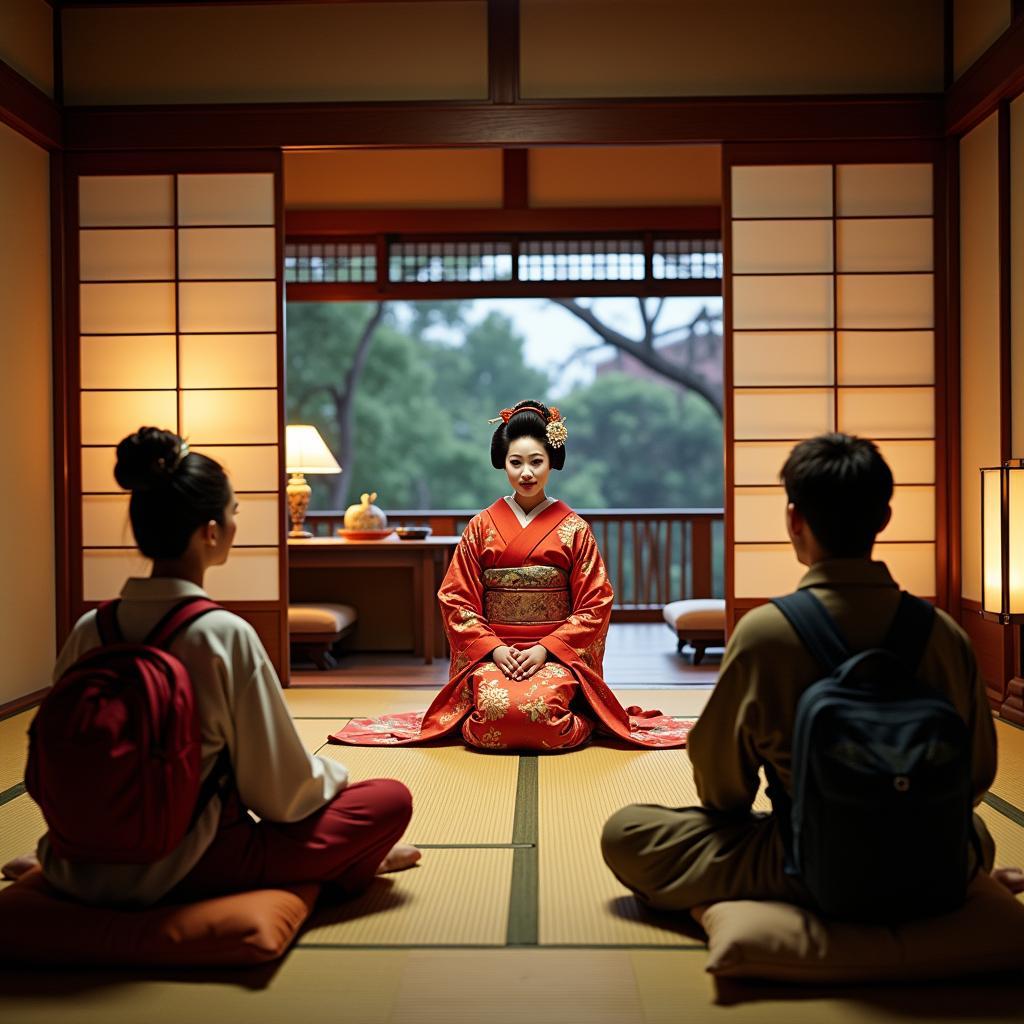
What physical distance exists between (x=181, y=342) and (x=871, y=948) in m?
4.12

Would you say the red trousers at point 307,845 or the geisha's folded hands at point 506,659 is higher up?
the geisha's folded hands at point 506,659

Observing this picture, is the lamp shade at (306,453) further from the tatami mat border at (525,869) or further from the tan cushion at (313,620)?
the tatami mat border at (525,869)

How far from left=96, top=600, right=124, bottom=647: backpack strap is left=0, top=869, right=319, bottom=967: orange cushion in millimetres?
464

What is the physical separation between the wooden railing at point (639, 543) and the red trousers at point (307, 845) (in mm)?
5363

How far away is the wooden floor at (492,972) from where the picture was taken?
5.58 ft

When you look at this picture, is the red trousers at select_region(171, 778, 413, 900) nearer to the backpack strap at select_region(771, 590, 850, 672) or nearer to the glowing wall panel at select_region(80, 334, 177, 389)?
the backpack strap at select_region(771, 590, 850, 672)

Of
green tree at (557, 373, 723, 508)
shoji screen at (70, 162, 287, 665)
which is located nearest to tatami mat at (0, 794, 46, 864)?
shoji screen at (70, 162, 287, 665)

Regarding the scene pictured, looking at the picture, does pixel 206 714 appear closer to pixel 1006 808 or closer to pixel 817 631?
pixel 817 631

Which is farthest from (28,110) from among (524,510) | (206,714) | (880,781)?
(880,781)

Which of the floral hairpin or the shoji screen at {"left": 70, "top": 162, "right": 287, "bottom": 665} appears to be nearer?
the floral hairpin

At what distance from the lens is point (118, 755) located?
5.62 feet

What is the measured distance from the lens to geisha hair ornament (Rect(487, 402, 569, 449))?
3957 mm

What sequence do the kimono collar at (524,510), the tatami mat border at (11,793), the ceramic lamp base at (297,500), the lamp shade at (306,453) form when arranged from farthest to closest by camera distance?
the ceramic lamp base at (297,500) → the lamp shade at (306,453) → the kimono collar at (524,510) → the tatami mat border at (11,793)

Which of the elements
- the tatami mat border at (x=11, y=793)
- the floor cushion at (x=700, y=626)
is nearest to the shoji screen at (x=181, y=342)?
the tatami mat border at (x=11, y=793)
